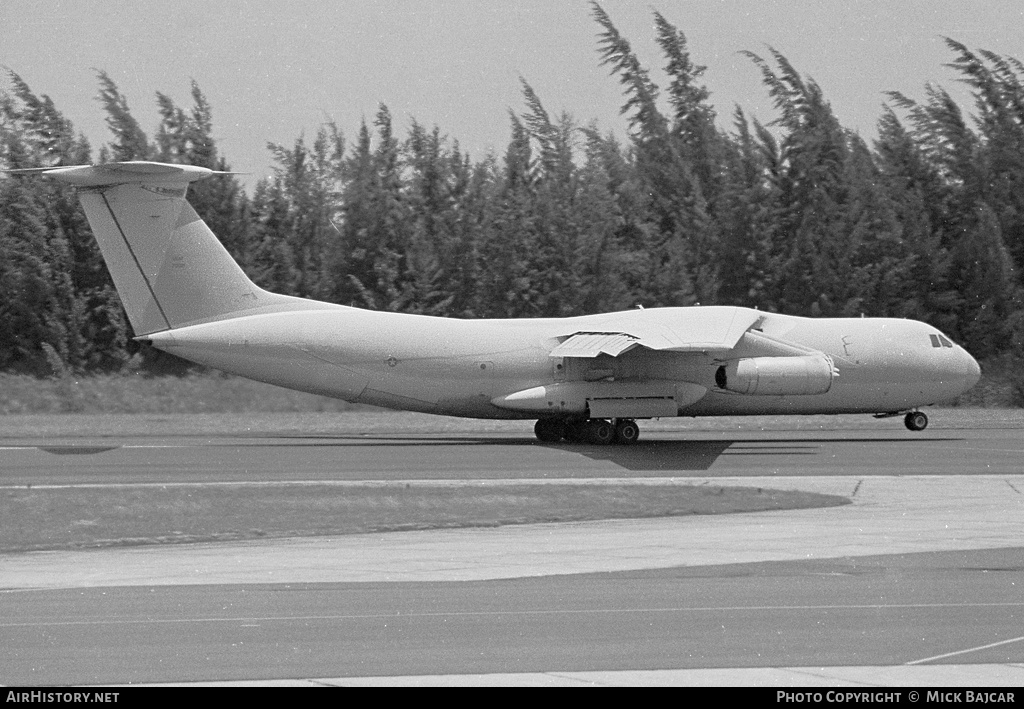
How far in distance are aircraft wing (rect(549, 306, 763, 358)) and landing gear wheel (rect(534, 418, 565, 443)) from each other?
2597 mm

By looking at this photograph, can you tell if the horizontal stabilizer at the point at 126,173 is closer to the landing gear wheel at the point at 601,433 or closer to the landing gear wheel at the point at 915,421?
the landing gear wheel at the point at 601,433

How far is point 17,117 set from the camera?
206 ft

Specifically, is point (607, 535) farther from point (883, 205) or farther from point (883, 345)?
point (883, 205)

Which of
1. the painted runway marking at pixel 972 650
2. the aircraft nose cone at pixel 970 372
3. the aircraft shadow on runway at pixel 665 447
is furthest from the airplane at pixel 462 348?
the painted runway marking at pixel 972 650

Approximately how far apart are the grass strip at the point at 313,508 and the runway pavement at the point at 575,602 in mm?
883

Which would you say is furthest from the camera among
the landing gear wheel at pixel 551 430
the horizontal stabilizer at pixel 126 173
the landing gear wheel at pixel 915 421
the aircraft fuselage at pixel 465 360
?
the landing gear wheel at pixel 915 421

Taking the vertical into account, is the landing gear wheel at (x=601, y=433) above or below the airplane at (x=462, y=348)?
below

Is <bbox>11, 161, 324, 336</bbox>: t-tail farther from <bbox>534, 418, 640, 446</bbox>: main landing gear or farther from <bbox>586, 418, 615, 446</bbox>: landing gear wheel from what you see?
<bbox>586, 418, 615, 446</bbox>: landing gear wheel

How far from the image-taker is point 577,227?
61.6 metres

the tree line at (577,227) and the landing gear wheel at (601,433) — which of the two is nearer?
the landing gear wheel at (601,433)

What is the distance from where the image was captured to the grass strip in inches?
779

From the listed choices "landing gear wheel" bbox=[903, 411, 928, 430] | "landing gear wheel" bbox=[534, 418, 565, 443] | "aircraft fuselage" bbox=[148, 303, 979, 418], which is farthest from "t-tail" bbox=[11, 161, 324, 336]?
"landing gear wheel" bbox=[903, 411, 928, 430]

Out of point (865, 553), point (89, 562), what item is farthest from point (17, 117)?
point (865, 553)

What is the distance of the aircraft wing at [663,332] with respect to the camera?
34.4 metres
